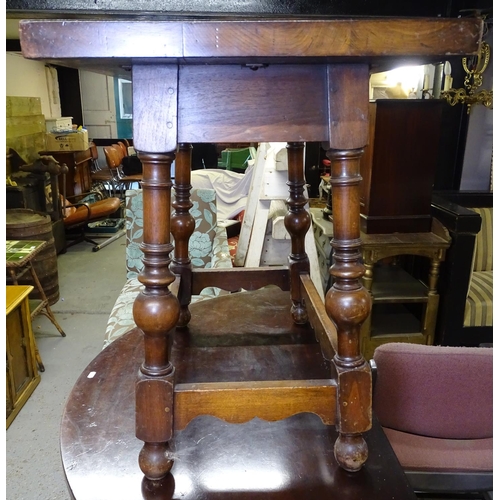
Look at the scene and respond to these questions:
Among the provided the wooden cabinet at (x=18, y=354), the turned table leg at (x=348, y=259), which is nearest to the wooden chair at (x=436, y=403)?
the turned table leg at (x=348, y=259)

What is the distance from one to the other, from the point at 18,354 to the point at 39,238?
116 centimetres

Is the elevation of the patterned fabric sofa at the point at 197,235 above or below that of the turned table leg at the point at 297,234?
below

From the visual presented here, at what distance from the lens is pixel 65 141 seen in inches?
237

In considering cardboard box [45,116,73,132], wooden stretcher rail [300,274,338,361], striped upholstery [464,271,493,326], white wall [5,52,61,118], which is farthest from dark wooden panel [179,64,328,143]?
cardboard box [45,116,73,132]

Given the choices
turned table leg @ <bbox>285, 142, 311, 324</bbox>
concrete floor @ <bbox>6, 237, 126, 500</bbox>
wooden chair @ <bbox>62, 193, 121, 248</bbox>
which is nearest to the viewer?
turned table leg @ <bbox>285, 142, 311, 324</bbox>

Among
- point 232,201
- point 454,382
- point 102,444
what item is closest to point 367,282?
point 454,382

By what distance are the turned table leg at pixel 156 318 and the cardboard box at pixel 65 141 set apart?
5877 mm

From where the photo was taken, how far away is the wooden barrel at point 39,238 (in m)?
3.24

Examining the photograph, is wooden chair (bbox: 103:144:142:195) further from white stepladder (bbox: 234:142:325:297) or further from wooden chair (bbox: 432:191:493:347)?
wooden chair (bbox: 432:191:493:347)

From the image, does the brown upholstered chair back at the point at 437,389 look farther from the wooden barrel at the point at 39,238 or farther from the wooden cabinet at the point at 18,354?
the wooden barrel at the point at 39,238

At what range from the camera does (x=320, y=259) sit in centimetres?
273

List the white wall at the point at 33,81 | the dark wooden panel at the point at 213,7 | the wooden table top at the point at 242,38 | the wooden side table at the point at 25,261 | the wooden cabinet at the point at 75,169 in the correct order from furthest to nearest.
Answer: the wooden cabinet at the point at 75,169 → the white wall at the point at 33,81 → the wooden side table at the point at 25,261 → the dark wooden panel at the point at 213,7 → the wooden table top at the point at 242,38

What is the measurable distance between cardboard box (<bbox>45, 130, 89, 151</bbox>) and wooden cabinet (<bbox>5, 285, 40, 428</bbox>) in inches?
155

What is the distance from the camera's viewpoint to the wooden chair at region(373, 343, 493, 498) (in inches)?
35.7
